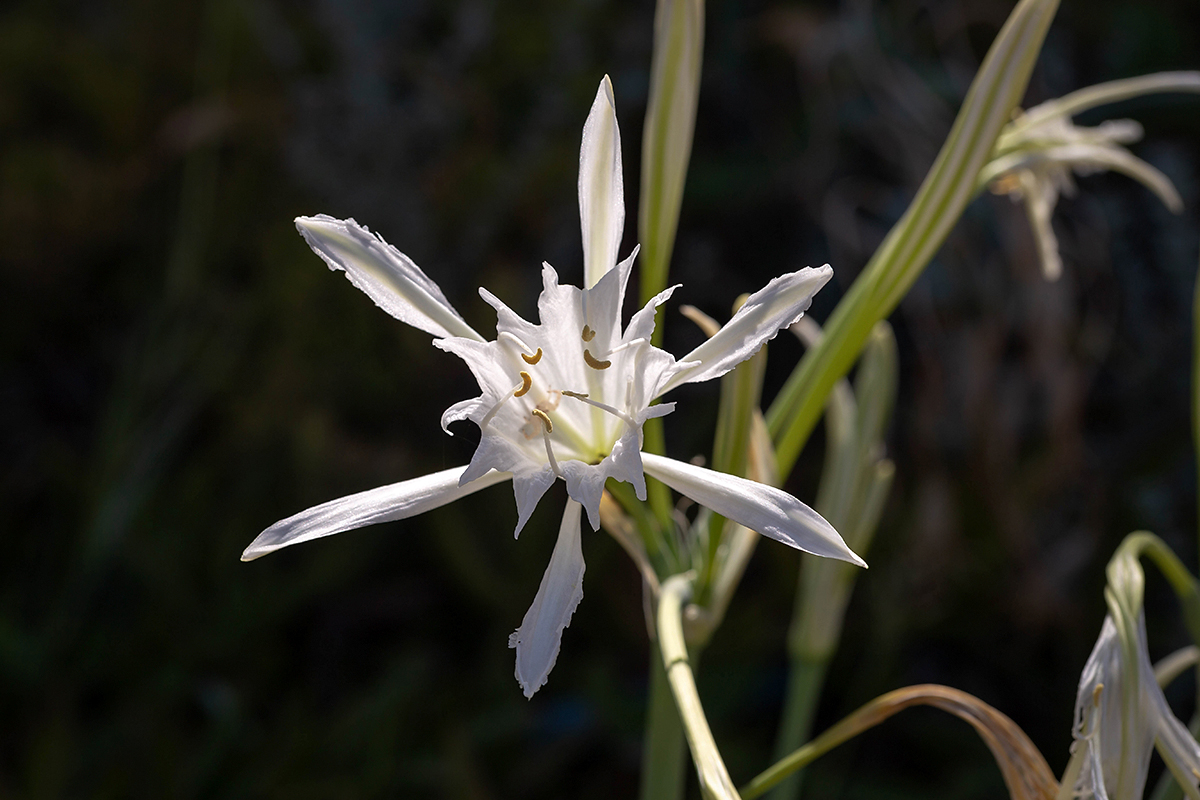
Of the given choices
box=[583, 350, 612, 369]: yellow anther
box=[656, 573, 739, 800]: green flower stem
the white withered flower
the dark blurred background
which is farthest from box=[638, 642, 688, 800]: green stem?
the dark blurred background

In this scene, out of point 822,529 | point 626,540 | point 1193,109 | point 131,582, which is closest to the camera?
point 822,529

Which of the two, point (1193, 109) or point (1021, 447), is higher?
point (1193, 109)

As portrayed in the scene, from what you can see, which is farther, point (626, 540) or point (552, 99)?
point (552, 99)

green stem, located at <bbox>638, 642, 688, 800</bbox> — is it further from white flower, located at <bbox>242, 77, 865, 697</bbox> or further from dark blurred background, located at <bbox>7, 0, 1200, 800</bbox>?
dark blurred background, located at <bbox>7, 0, 1200, 800</bbox>

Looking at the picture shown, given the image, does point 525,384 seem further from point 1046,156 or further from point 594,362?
point 1046,156

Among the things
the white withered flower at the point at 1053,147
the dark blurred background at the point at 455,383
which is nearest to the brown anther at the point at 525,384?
the white withered flower at the point at 1053,147

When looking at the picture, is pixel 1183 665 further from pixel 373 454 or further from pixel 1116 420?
pixel 1116 420

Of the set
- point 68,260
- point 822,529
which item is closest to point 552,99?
point 68,260

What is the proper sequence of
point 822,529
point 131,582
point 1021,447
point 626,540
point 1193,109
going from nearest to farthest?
1. point 822,529
2. point 626,540
3. point 131,582
4. point 1021,447
5. point 1193,109

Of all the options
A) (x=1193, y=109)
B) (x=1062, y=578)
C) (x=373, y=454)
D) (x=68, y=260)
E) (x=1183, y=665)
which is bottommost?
(x=1062, y=578)
